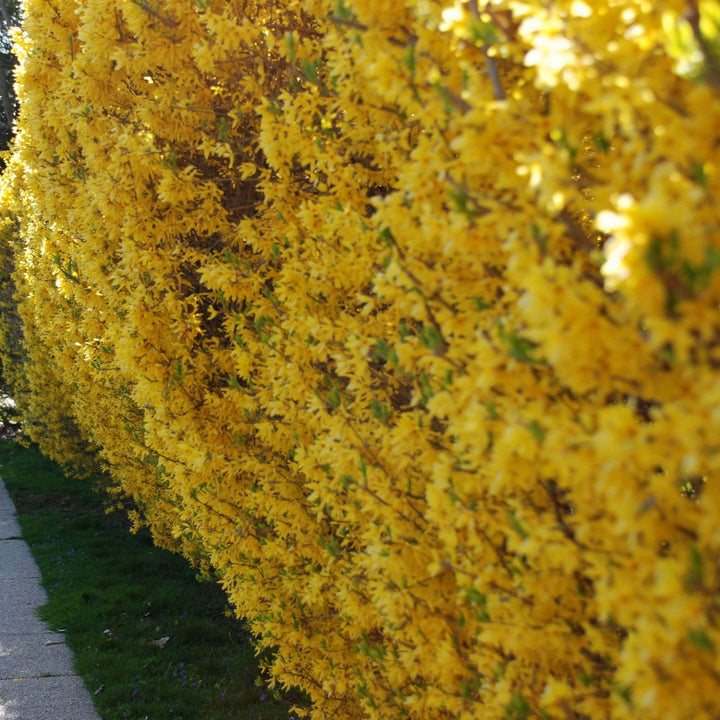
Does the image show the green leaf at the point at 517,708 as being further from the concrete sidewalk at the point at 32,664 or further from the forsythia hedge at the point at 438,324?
the concrete sidewalk at the point at 32,664

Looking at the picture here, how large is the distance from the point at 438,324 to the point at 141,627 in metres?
5.56

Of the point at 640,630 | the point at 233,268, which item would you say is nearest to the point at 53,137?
the point at 233,268

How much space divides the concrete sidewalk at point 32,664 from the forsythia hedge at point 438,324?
1.91 meters

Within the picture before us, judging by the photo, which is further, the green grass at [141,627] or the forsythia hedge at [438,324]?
the green grass at [141,627]

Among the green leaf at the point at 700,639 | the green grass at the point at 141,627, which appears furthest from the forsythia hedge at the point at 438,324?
the green grass at the point at 141,627

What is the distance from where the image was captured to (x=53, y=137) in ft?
22.5

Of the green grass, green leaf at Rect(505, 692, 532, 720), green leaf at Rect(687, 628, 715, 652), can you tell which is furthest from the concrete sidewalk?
green leaf at Rect(687, 628, 715, 652)

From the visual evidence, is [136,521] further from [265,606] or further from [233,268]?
[233,268]

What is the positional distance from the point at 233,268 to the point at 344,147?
0.95m

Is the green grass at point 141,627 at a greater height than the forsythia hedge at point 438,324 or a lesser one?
lesser

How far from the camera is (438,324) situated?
2506mm

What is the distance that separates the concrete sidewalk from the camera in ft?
17.8

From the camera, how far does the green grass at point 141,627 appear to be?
5441 millimetres

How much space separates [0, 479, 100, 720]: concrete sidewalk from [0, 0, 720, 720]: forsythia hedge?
75.4 inches
